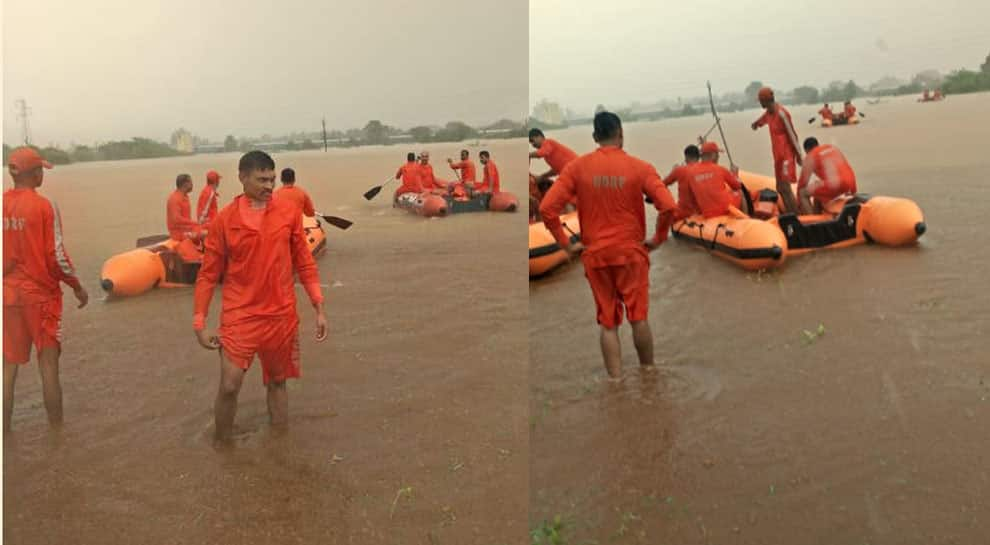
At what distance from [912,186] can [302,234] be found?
133 inches

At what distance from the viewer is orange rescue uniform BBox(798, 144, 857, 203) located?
4.24m

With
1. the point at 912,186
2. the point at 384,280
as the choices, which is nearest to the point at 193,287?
A: the point at 384,280

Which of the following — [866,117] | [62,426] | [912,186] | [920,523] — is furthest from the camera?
[912,186]

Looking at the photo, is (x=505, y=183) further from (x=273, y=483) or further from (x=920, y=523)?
(x=920, y=523)

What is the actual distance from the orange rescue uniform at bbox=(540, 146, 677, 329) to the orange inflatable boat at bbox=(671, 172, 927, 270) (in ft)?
4.88

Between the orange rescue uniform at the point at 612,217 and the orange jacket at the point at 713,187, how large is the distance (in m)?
1.57

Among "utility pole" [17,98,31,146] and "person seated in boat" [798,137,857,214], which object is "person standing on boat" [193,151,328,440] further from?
"person seated in boat" [798,137,857,214]

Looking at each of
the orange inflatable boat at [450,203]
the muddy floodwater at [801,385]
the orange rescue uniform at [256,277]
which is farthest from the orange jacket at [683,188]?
the orange rescue uniform at [256,277]

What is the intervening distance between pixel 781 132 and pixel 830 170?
505mm

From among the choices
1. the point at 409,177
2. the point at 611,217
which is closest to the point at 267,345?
the point at 409,177

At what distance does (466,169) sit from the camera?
9.43 ft

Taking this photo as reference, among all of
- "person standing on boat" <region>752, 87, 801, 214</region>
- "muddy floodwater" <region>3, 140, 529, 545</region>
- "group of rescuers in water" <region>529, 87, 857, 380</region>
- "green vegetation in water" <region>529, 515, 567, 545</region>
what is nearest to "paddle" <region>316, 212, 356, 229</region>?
"muddy floodwater" <region>3, 140, 529, 545</region>

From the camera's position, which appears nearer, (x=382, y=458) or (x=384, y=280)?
(x=382, y=458)

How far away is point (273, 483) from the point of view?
2430 millimetres
